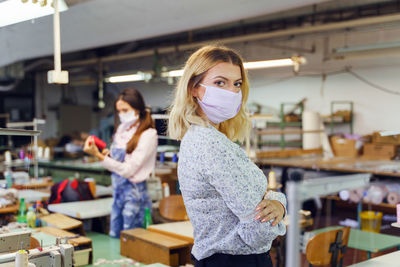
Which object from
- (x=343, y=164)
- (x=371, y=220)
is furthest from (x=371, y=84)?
(x=371, y=220)

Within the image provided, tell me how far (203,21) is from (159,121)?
1235 millimetres

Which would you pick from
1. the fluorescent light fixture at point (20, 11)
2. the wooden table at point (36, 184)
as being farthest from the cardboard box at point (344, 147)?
the fluorescent light fixture at point (20, 11)

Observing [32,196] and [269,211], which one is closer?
[269,211]

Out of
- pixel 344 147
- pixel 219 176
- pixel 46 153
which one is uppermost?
pixel 219 176

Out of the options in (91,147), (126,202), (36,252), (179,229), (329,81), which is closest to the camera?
(36,252)

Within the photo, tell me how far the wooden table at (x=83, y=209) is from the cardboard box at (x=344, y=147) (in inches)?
182

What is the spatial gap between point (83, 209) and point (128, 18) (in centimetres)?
213

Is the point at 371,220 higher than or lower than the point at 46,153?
lower

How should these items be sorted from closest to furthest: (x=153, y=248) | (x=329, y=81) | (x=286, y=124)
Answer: (x=153, y=248) → (x=329, y=81) → (x=286, y=124)

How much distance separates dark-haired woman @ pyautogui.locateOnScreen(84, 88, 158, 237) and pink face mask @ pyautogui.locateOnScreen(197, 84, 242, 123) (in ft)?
7.89

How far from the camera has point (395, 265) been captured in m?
2.44

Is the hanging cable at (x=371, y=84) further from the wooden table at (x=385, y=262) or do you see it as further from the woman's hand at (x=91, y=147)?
the woman's hand at (x=91, y=147)

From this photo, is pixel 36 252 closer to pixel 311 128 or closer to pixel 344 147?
pixel 344 147

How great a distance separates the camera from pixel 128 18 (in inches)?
188
